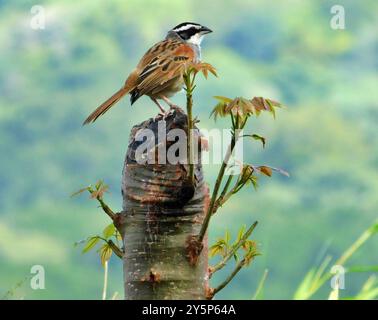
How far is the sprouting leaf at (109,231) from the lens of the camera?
1.78 metres

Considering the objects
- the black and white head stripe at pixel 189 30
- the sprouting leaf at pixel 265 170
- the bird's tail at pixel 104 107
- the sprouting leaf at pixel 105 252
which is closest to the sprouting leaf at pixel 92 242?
the sprouting leaf at pixel 105 252

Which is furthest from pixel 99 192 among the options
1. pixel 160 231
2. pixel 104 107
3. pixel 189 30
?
pixel 189 30

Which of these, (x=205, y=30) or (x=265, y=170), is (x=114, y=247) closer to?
(x=265, y=170)

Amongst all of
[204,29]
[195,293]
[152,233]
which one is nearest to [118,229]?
[152,233]

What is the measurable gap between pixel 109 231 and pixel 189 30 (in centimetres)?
194

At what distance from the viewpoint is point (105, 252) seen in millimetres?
1774

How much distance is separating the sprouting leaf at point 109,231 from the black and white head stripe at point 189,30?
1873 millimetres

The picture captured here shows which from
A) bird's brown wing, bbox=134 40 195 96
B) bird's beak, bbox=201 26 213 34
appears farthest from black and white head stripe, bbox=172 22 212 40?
bird's brown wing, bbox=134 40 195 96

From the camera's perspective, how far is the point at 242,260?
68.7 inches

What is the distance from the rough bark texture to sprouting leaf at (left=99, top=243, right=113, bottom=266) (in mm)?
146
